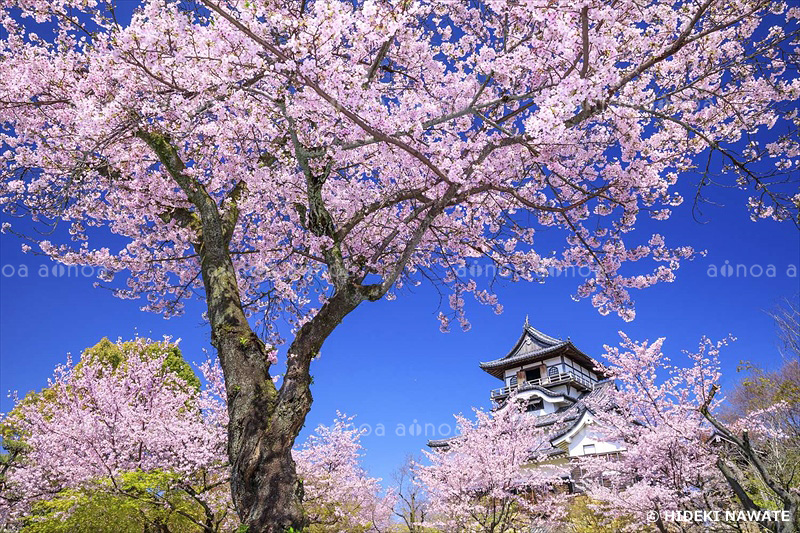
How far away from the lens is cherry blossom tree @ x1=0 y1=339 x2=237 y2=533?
8195 mm

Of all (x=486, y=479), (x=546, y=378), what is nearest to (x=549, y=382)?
(x=546, y=378)

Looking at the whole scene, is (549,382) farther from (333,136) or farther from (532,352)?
(333,136)

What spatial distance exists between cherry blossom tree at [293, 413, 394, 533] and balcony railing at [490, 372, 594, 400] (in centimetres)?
1783

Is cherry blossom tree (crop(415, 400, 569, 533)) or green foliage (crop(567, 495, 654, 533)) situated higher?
cherry blossom tree (crop(415, 400, 569, 533))

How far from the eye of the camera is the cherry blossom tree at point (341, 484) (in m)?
14.9

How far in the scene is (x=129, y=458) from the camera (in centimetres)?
1049

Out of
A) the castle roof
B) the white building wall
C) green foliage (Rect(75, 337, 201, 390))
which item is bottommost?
the white building wall

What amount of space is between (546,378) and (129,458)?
3143 cm

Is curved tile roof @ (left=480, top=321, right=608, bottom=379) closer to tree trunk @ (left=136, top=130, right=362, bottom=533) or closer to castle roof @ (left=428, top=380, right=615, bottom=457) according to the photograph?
castle roof @ (left=428, top=380, right=615, bottom=457)

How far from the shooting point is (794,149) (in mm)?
5570

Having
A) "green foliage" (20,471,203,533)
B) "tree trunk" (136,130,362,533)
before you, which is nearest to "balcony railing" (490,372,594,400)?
"green foliage" (20,471,203,533)

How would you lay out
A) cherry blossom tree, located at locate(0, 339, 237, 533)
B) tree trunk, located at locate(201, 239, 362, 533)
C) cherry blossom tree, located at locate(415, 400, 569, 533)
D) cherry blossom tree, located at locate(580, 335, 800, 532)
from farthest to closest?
cherry blossom tree, located at locate(415, 400, 569, 533) → cherry blossom tree, located at locate(580, 335, 800, 532) → cherry blossom tree, located at locate(0, 339, 237, 533) → tree trunk, located at locate(201, 239, 362, 533)

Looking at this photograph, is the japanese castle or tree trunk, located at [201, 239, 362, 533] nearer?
tree trunk, located at [201, 239, 362, 533]

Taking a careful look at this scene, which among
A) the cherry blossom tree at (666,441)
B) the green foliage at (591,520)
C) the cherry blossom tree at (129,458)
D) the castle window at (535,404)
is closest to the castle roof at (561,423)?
the castle window at (535,404)
